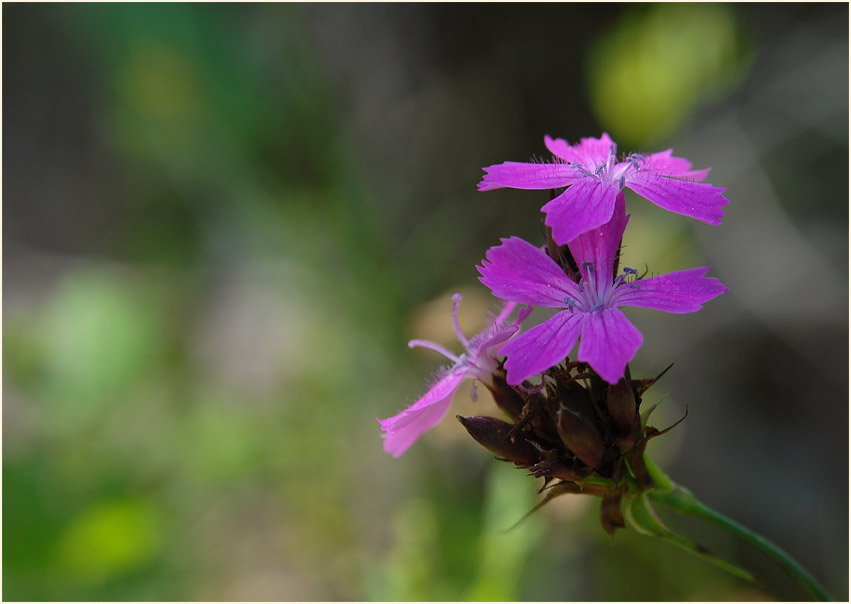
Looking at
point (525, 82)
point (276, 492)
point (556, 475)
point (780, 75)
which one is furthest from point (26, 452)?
point (780, 75)

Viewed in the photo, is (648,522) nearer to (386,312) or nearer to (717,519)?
Result: (717,519)

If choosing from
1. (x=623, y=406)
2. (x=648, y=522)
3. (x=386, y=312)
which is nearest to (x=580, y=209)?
(x=623, y=406)

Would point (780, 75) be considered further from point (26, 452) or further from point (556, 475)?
point (26, 452)

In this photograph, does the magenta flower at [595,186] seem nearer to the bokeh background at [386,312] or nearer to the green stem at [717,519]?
the green stem at [717,519]

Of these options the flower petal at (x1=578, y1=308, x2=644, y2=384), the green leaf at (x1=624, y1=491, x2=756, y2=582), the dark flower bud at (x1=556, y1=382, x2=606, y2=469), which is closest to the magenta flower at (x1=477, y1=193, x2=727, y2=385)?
the flower petal at (x1=578, y1=308, x2=644, y2=384)

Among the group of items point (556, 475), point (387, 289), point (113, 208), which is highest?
point (113, 208)
